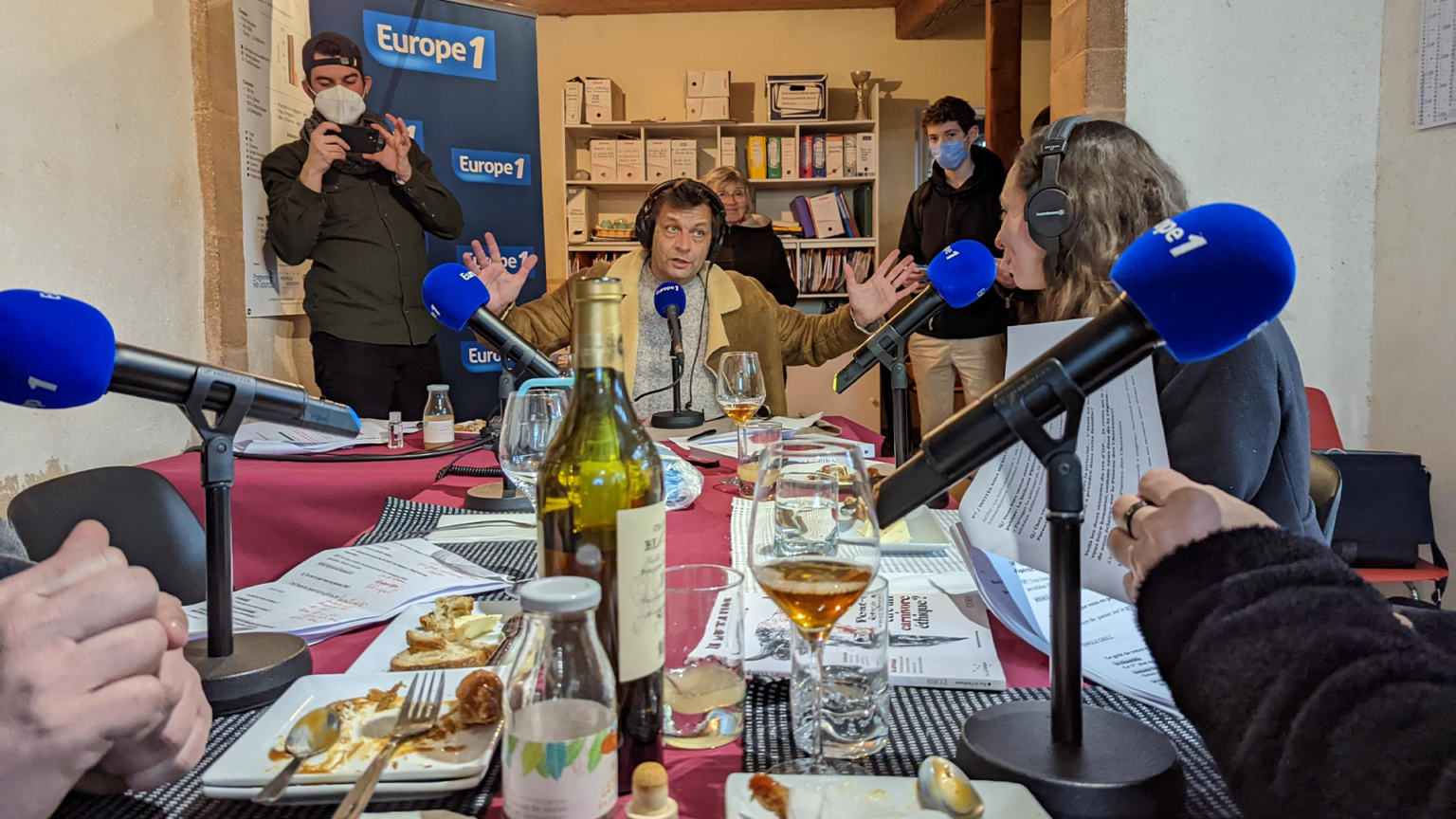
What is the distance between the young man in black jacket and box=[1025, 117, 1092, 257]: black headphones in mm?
2770

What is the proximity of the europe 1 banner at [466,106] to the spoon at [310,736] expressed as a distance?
3.26 meters

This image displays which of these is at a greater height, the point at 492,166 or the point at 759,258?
the point at 492,166

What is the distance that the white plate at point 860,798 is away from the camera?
525 mm

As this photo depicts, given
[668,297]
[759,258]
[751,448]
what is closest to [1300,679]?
[751,448]

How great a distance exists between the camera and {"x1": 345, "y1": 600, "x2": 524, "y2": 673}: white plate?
2.53 feet

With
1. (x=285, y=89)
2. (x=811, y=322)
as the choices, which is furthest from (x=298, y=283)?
(x=811, y=322)

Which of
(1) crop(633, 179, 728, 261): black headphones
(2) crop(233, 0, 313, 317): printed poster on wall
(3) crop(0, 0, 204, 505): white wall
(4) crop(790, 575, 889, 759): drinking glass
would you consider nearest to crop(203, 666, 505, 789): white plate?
(4) crop(790, 575, 889, 759): drinking glass

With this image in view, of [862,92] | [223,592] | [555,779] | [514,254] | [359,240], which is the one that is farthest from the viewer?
[862,92]

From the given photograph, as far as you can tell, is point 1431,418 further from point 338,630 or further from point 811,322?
point 338,630

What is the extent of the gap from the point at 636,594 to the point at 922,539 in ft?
2.23

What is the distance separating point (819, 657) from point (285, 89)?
3.47 metres

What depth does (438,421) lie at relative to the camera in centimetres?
204

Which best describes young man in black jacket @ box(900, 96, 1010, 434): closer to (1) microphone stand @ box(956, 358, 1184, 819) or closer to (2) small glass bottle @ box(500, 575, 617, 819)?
(1) microphone stand @ box(956, 358, 1184, 819)

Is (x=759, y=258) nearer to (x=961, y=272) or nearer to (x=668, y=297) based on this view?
(x=668, y=297)
